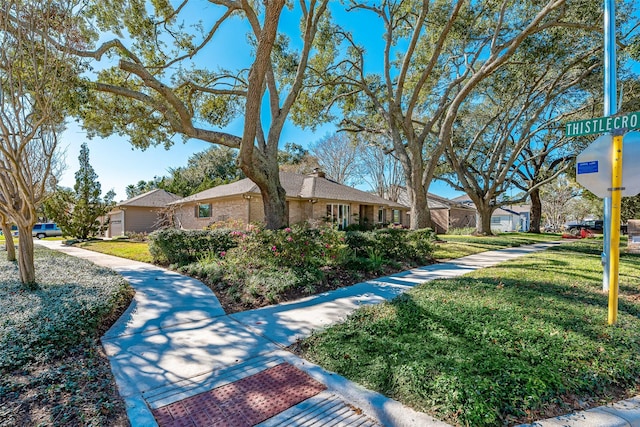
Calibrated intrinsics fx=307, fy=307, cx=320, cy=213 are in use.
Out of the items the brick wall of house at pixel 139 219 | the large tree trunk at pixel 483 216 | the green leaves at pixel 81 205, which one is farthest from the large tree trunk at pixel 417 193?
the brick wall of house at pixel 139 219

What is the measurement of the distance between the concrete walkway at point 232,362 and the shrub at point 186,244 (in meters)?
3.32

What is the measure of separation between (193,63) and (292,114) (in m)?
4.94

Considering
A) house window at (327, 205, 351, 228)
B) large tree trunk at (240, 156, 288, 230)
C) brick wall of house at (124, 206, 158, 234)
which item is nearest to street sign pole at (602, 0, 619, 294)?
large tree trunk at (240, 156, 288, 230)

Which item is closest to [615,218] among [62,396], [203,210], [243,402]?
[243,402]

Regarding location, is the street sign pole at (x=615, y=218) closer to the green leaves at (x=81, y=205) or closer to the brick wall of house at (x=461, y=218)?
the green leaves at (x=81, y=205)

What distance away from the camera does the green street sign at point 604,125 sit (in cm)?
352

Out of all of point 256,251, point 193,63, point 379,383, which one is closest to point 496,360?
point 379,383

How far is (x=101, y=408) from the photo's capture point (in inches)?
99.6

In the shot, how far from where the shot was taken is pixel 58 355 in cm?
338

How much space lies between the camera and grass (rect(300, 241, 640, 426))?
8.21ft

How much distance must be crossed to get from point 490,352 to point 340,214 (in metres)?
17.6

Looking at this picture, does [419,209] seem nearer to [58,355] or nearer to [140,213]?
[58,355]

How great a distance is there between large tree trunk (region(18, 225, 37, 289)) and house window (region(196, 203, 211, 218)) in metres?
13.9

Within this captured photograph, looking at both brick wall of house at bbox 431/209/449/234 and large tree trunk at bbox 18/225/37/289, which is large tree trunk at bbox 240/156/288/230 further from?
brick wall of house at bbox 431/209/449/234
